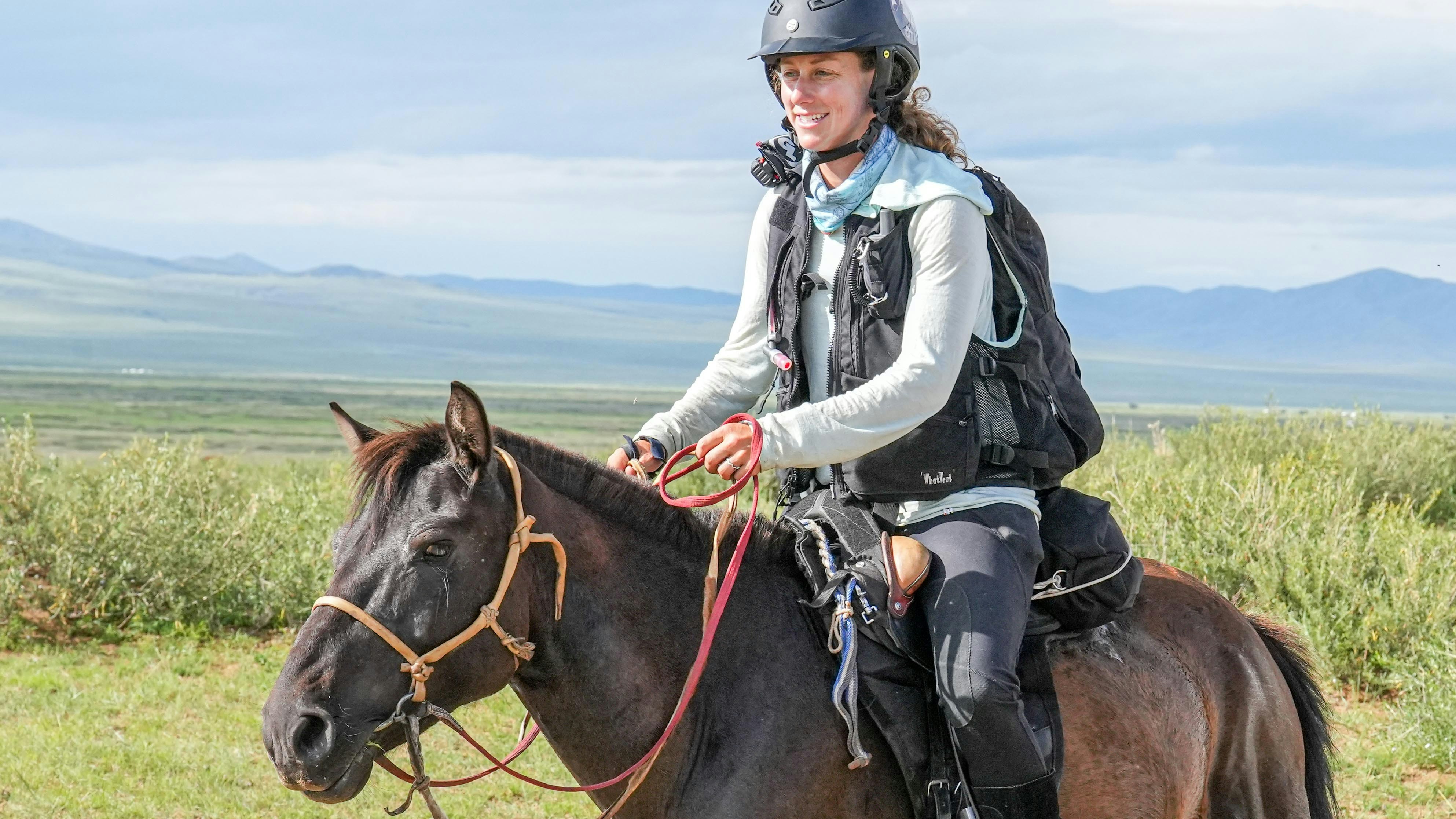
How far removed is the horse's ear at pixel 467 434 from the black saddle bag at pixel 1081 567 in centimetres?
162

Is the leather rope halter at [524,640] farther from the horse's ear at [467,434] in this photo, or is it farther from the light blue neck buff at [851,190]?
the light blue neck buff at [851,190]

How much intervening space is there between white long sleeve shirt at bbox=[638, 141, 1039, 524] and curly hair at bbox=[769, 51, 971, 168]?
9 centimetres

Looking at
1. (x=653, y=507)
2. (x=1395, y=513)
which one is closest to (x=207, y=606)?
(x=653, y=507)

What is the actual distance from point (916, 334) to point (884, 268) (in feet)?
0.69

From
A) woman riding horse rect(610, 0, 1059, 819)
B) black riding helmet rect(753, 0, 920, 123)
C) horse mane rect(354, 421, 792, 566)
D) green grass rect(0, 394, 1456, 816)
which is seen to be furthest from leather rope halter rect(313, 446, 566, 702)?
green grass rect(0, 394, 1456, 816)

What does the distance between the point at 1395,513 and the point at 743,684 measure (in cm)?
1002

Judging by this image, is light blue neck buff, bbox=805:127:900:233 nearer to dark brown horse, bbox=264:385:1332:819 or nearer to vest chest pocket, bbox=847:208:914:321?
vest chest pocket, bbox=847:208:914:321

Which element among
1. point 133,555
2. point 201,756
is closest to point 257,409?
point 133,555

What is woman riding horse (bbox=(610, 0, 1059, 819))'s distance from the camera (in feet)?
10.1

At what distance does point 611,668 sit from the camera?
10.1ft

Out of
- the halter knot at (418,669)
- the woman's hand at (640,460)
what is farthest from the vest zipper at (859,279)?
the halter knot at (418,669)

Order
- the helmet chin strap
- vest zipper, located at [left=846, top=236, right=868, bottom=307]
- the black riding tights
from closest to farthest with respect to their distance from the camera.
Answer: the black riding tights < vest zipper, located at [left=846, top=236, right=868, bottom=307] < the helmet chin strap

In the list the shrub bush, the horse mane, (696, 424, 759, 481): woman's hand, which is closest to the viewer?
the horse mane

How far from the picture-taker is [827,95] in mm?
3432
